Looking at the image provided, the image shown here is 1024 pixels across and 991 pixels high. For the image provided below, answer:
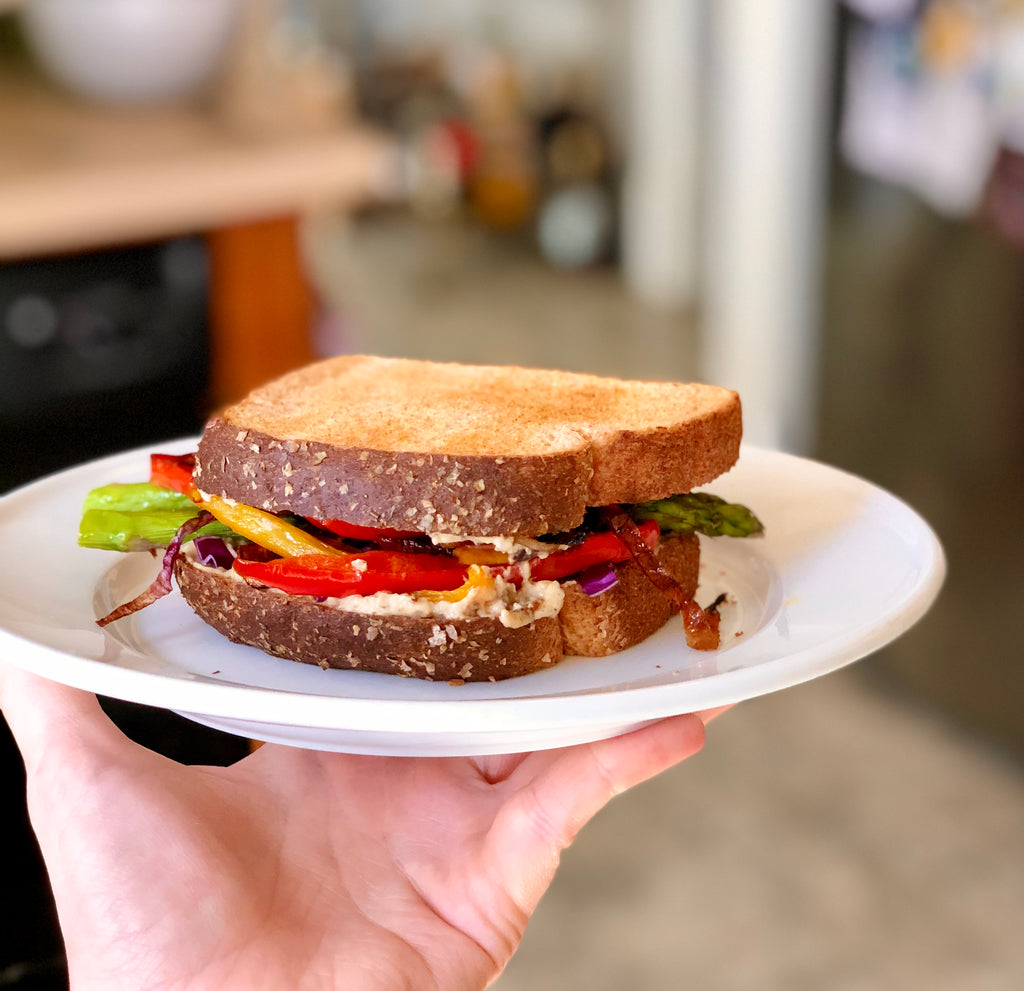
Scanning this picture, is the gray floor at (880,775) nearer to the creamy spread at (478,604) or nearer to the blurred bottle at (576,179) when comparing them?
the creamy spread at (478,604)

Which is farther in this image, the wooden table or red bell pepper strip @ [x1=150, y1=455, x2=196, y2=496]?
the wooden table

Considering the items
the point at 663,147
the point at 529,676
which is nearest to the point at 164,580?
the point at 529,676

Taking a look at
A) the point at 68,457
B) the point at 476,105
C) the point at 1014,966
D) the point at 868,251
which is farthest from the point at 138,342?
the point at 476,105

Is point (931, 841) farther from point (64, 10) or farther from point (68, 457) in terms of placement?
point (64, 10)

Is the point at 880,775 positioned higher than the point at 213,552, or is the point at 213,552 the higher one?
the point at 213,552

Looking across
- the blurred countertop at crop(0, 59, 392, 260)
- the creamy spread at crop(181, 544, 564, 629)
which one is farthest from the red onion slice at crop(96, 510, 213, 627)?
the blurred countertop at crop(0, 59, 392, 260)

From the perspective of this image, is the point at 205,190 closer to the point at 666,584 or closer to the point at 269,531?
the point at 269,531

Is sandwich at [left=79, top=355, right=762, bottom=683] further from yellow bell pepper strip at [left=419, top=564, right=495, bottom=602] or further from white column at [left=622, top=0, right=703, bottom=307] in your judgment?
white column at [left=622, top=0, right=703, bottom=307]
